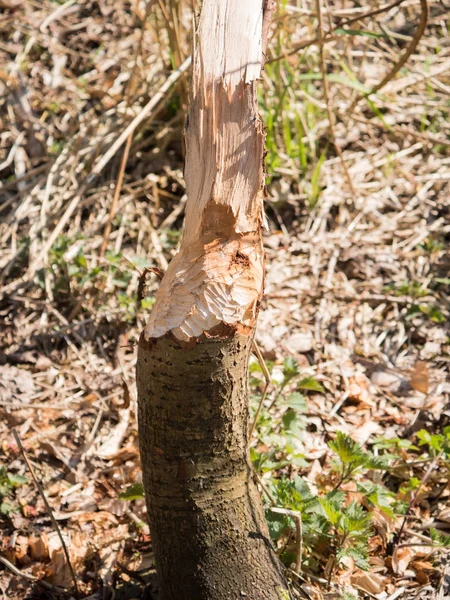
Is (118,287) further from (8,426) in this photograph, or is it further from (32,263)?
(8,426)

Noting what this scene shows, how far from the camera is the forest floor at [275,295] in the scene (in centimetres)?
230

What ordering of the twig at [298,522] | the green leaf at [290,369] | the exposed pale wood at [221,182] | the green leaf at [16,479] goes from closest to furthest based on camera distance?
the exposed pale wood at [221,182], the twig at [298,522], the green leaf at [290,369], the green leaf at [16,479]

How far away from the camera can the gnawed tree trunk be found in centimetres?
158

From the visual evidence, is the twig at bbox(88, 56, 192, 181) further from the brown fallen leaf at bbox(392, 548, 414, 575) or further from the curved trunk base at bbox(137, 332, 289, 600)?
the brown fallen leaf at bbox(392, 548, 414, 575)

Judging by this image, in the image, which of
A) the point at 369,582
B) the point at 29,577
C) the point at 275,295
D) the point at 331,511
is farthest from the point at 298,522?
the point at 275,295

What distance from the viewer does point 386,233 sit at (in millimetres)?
3816

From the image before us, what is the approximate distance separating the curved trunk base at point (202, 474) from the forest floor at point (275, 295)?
0.69ft

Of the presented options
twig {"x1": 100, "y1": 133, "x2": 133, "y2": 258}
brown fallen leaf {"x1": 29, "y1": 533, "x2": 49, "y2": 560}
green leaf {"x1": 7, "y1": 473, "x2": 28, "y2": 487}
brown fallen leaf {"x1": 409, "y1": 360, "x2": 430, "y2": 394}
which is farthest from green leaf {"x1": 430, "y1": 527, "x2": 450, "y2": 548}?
twig {"x1": 100, "y1": 133, "x2": 133, "y2": 258}

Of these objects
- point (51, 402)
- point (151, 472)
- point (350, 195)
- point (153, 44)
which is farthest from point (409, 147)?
point (151, 472)

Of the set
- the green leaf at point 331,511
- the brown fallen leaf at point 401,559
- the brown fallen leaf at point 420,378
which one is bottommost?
the brown fallen leaf at point 401,559

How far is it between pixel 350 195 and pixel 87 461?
7.32 ft

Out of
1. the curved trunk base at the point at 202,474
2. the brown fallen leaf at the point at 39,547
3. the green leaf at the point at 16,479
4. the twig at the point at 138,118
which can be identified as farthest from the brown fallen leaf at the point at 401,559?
the twig at the point at 138,118

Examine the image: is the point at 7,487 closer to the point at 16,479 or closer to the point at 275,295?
the point at 16,479

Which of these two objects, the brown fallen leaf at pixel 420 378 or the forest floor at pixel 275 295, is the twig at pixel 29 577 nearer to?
the forest floor at pixel 275 295
